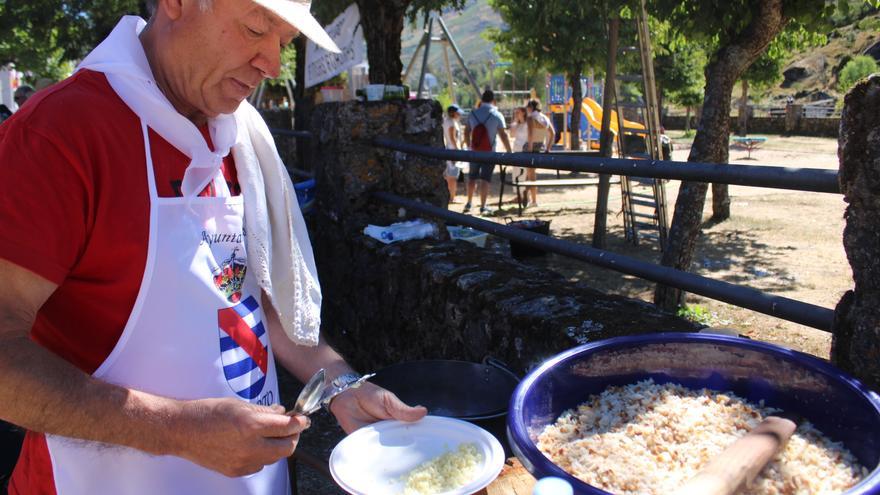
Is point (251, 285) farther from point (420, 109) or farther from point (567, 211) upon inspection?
point (567, 211)

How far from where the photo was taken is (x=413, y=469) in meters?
1.37

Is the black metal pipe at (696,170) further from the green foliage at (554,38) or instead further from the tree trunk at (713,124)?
the green foliage at (554,38)

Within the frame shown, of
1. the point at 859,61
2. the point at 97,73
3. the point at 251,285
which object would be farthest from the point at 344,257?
the point at 859,61

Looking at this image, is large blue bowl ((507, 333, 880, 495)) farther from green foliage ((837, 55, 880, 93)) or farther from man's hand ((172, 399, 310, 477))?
green foliage ((837, 55, 880, 93))

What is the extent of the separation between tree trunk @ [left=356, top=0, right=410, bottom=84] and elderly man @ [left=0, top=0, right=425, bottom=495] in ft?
20.3

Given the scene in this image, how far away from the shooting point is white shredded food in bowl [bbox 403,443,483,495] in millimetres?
1280

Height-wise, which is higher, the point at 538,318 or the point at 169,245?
the point at 169,245

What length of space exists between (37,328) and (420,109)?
297 cm

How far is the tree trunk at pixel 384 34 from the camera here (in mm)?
7414

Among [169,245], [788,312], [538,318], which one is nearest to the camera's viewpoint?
[169,245]

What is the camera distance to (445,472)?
1317mm

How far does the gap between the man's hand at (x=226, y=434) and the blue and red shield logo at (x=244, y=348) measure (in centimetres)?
23

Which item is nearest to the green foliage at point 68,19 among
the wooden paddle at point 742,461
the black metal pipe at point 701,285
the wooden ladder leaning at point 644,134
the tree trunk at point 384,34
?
the tree trunk at point 384,34

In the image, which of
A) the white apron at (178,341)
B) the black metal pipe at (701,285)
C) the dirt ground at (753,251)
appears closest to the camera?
the white apron at (178,341)
